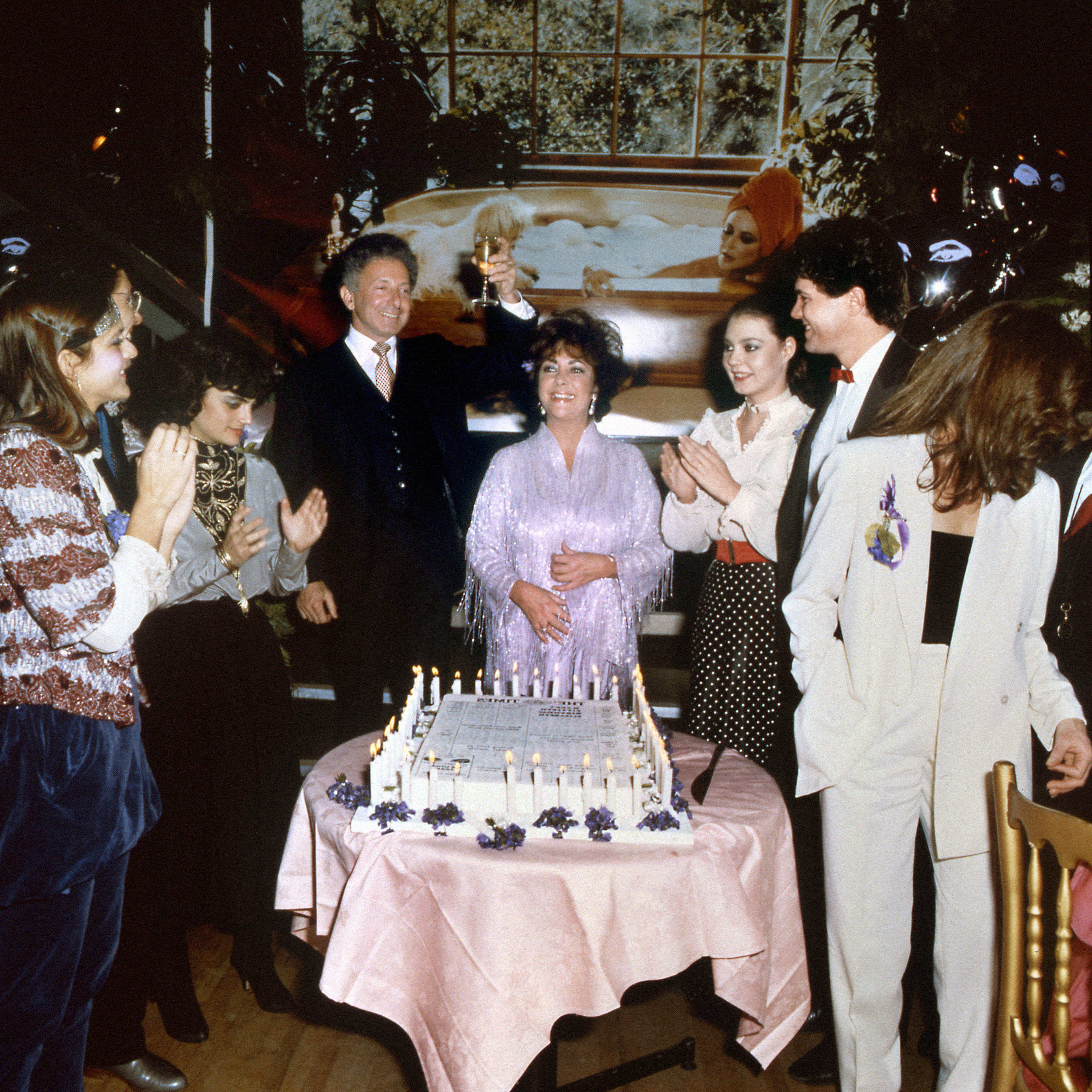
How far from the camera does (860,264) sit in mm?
1962

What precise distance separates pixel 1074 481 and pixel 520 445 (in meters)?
1.58

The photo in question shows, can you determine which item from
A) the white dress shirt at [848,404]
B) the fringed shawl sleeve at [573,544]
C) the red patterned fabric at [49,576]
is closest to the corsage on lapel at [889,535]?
the white dress shirt at [848,404]

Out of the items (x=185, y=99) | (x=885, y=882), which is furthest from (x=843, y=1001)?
(x=185, y=99)

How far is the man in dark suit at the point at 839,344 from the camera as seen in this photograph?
1.98m

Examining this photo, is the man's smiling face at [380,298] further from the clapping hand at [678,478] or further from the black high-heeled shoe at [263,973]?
the black high-heeled shoe at [263,973]

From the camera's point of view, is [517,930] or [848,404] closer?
[517,930]

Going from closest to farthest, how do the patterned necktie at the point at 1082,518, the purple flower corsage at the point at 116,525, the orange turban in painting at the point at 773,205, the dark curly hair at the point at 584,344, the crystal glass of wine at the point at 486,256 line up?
the purple flower corsage at the point at 116,525 < the patterned necktie at the point at 1082,518 < the dark curly hair at the point at 584,344 < the crystal glass of wine at the point at 486,256 < the orange turban in painting at the point at 773,205

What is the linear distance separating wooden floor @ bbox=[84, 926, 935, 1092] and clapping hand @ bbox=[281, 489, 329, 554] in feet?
4.27

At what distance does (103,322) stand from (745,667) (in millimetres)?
1732

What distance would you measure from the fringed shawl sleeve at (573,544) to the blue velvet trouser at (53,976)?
1.20 meters

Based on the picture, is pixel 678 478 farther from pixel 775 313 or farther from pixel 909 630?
pixel 909 630

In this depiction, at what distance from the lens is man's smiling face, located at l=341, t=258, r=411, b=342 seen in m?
2.81

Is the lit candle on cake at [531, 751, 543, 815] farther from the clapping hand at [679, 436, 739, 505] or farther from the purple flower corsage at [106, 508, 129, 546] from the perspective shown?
the clapping hand at [679, 436, 739, 505]

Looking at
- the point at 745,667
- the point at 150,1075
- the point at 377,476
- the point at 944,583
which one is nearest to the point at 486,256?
the point at 377,476
